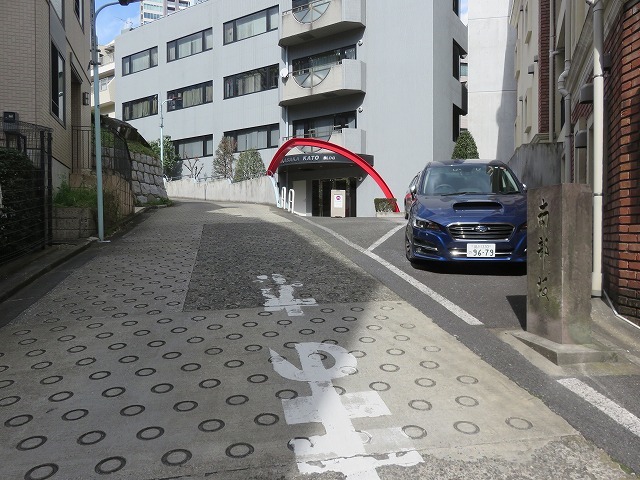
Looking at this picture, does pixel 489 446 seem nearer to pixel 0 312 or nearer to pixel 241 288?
pixel 241 288

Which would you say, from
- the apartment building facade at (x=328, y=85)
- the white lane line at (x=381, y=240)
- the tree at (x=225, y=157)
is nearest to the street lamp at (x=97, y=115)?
the white lane line at (x=381, y=240)

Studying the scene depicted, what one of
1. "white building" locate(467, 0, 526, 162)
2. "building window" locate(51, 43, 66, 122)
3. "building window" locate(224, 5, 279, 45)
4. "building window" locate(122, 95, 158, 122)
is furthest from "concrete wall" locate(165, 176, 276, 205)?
"building window" locate(51, 43, 66, 122)

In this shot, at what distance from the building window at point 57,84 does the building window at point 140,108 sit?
2943 centimetres

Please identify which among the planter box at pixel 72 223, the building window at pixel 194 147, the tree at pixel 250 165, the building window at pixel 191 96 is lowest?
the planter box at pixel 72 223

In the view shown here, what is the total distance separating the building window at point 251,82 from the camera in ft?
110

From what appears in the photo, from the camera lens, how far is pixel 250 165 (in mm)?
34188

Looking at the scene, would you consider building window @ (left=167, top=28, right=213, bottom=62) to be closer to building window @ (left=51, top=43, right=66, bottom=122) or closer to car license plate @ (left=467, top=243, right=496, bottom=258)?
building window @ (left=51, top=43, right=66, bottom=122)

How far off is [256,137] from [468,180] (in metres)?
27.7

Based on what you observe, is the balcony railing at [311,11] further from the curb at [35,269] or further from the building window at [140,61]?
the curb at [35,269]

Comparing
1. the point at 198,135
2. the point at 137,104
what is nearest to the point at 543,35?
the point at 198,135

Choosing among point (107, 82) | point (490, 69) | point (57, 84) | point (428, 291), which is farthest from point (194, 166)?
point (428, 291)

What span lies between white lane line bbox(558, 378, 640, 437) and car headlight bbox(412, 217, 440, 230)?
12.9 feet

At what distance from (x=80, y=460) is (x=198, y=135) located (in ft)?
124

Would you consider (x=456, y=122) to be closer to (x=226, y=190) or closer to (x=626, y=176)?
(x=226, y=190)
